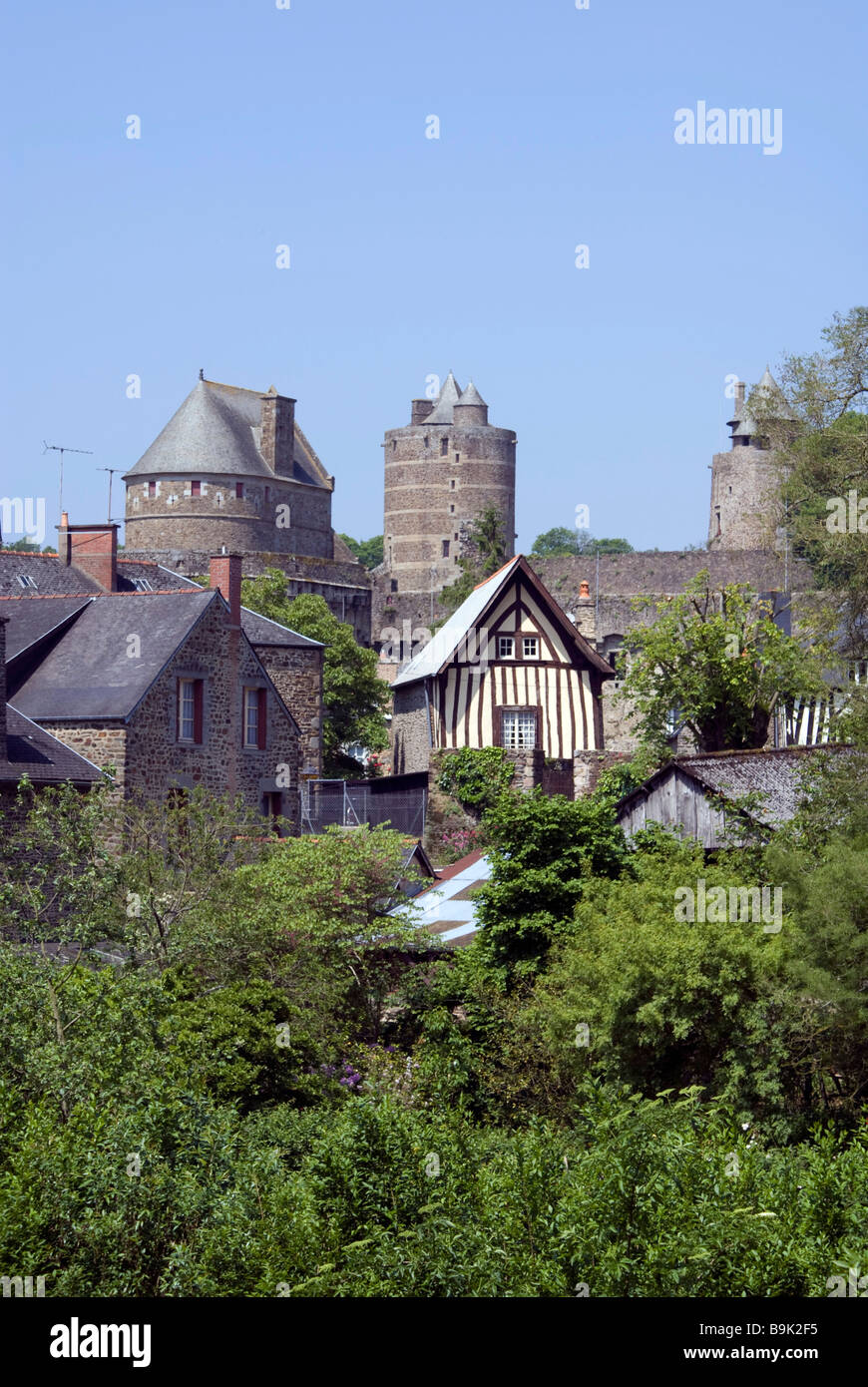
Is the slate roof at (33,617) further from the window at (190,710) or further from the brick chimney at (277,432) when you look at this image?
the brick chimney at (277,432)

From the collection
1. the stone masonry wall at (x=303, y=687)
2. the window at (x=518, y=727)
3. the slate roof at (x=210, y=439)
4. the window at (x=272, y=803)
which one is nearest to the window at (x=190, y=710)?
the window at (x=272, y=803)

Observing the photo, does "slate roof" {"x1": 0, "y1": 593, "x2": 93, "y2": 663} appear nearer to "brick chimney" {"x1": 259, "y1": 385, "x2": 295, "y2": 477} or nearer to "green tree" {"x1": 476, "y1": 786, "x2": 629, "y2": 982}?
"green tree" {"x1": 476, "y1": 786, "x2": 629, "y2": 982}

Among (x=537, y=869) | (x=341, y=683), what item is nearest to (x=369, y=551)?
(x=341, y=683)

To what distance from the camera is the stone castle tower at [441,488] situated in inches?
3949

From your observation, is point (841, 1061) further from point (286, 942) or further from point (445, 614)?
point (445, 614)

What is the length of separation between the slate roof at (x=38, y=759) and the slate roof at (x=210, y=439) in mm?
53704

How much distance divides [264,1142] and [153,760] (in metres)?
14.8

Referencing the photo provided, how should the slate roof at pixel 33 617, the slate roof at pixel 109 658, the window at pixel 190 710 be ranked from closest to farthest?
the slate roof at pixel 109 658
the window at pixel 190 710
the slate roof at pixel 33 617

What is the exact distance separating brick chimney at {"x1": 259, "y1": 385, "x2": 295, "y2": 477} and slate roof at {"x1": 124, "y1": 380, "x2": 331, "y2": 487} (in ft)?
1.27

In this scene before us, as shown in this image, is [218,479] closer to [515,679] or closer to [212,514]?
[212,514]

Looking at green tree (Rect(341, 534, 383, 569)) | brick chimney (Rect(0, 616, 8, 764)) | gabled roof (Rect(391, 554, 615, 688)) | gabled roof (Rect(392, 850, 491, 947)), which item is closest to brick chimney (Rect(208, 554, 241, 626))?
brick chimney (Rect(0, 616, 8, 764))

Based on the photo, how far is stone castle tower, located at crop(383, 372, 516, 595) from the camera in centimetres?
10031
